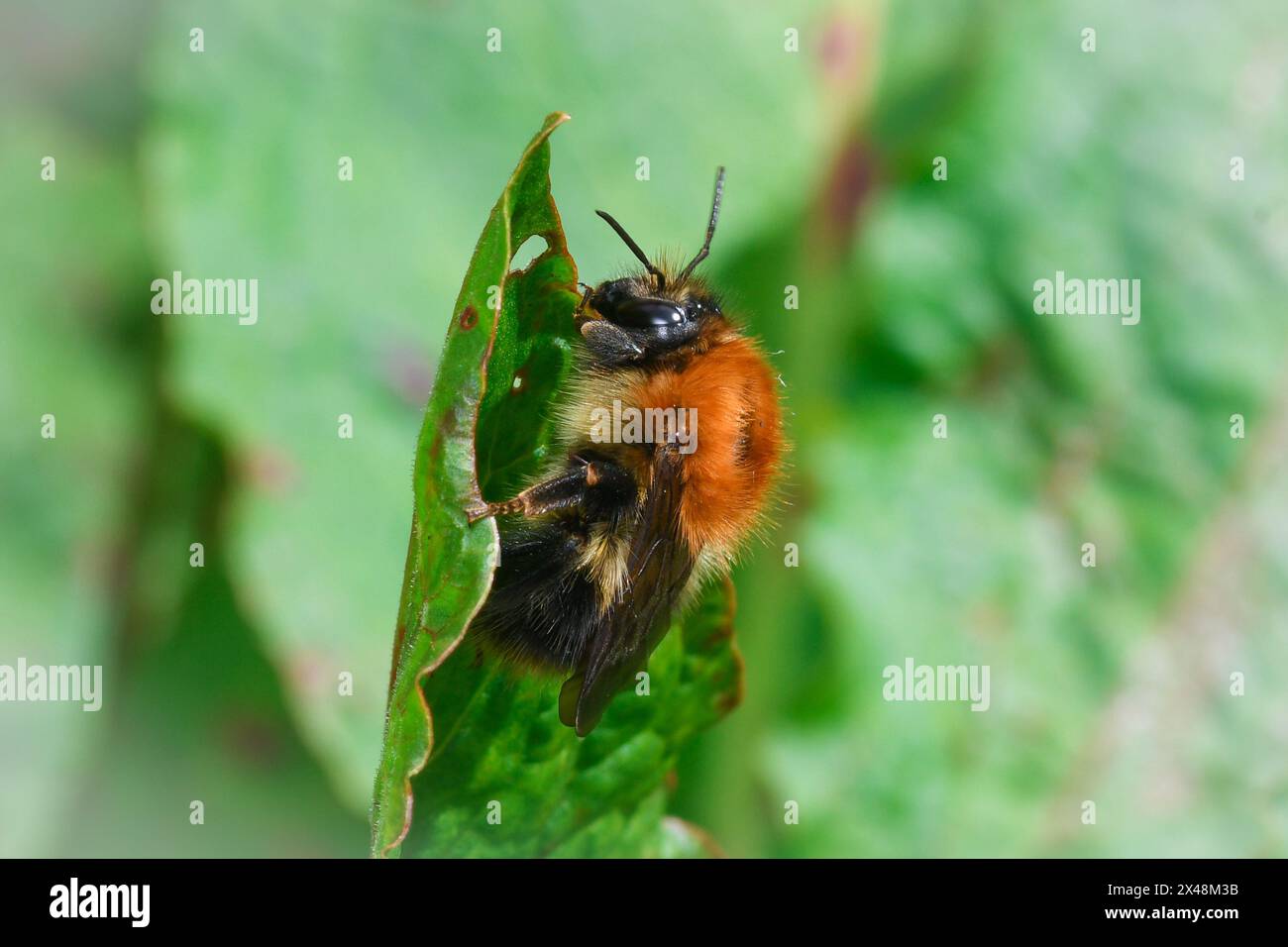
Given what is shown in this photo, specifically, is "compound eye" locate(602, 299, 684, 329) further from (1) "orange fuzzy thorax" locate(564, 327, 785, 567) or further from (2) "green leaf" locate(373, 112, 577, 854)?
(2) "green leaf" locate(373, 112, 577, 854)

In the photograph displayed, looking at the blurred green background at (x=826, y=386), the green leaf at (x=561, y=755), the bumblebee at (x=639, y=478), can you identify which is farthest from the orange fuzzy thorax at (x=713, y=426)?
the blurred green background at (x=826, y=386)

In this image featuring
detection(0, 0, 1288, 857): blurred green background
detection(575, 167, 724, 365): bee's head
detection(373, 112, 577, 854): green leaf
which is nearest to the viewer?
detection(373, 112, 577, 854): green leaf

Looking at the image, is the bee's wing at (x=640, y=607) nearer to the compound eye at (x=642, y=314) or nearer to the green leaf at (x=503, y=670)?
Result: the green leaf at (x=503, y=670)

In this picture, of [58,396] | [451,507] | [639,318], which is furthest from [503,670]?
[58,396]

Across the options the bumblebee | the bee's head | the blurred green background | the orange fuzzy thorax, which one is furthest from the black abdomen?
the blurred green background

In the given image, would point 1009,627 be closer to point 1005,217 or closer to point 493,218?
point 1005,217

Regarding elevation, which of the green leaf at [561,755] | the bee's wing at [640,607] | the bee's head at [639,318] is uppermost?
the bee's head at [639,318]

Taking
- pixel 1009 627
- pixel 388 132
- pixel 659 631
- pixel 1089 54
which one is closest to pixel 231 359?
pixel 388 132
